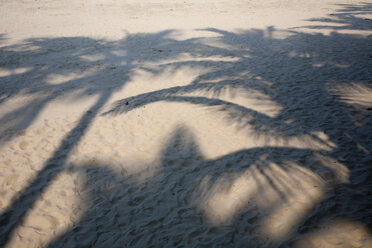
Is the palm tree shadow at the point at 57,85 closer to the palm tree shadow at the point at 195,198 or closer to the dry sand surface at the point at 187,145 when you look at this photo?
the dry sand surface at the point at 187,145

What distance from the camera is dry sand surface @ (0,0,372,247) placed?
3027 millimetres

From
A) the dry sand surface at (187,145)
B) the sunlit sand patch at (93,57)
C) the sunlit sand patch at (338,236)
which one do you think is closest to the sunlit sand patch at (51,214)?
the dry sand surface at (187,145)

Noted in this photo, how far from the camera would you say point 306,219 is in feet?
9.77

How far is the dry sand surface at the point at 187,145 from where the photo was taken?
9.93ft

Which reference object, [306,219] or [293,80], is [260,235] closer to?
[306,219]

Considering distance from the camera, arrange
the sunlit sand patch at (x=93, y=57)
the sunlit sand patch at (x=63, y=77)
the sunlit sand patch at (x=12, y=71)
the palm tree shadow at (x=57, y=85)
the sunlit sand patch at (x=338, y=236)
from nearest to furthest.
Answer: the sunlit sand patch at (x=338, y=236) → the palm tree shadow at (x=57, y=85) → the sunlit sand patch at (x=63, y=77) → the sunlit sand patch at (x=12, y=71) → the sunlit sand patch at (x=93, y=57)

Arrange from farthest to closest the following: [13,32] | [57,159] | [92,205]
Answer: [13,32]
[57,159]
[92,205]

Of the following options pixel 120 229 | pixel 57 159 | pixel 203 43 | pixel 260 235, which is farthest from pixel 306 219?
pixel 203 43

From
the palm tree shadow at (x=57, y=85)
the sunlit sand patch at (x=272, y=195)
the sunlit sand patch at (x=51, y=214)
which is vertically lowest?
the sunlit sand patch at (x=51, y=214)

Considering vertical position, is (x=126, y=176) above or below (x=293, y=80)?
below

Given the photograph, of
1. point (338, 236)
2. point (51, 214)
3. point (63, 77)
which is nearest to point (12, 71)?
point (63, 77)

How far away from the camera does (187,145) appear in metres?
4.62

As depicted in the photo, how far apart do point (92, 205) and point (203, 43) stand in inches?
345

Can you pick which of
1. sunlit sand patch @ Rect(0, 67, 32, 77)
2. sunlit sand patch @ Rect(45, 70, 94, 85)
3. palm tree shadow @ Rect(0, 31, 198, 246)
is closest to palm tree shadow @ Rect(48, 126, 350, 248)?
palm tree shadow @ Rect(0, 31, 198, 246)
